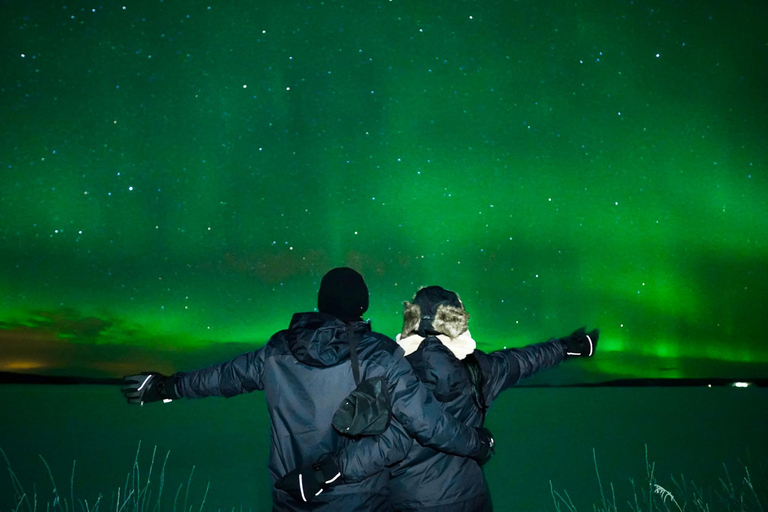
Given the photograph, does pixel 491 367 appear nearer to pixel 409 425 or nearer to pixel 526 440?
pixel 409 425

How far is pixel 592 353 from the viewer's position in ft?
11.1

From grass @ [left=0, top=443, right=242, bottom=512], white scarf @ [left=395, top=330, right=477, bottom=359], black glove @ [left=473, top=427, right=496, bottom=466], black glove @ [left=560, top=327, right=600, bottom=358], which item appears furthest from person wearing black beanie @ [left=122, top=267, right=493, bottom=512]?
grass @ [left=0, top=443, right=242, bottom=512]

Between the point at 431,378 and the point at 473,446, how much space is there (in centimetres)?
35

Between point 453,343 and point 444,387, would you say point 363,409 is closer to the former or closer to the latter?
point 444,387

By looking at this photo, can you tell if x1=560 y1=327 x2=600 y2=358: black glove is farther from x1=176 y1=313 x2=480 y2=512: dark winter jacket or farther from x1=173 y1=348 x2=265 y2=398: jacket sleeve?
x1=173 y1=348 x2=265 y2=398: jacket sleeve

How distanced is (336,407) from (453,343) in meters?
0.64

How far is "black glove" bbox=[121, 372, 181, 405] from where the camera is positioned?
2.85 metres

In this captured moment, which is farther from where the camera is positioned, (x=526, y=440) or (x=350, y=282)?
(x=526, y=440)

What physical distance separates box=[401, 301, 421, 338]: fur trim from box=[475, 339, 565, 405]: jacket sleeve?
348mm

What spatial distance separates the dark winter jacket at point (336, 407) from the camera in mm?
2350

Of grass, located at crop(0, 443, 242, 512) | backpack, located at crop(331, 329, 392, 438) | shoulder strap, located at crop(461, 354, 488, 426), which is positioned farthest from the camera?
grass, located at crop(0, 443, 242, 512)

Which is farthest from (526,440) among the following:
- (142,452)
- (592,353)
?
(592,353)

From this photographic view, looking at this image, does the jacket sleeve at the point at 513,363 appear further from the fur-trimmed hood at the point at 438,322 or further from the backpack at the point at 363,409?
the backpack at the point at 363,409

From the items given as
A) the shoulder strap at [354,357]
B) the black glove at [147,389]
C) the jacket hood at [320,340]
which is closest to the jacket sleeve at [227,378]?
the black glove at [147,389]
